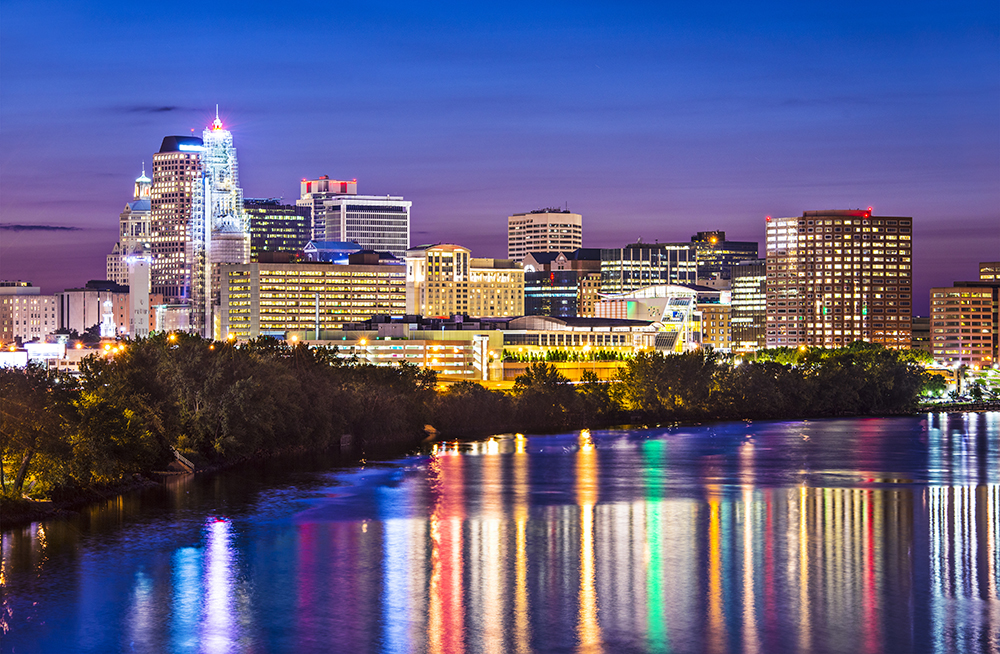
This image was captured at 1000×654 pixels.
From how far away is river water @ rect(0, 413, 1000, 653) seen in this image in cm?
4200

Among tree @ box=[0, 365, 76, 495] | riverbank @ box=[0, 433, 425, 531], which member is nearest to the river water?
riverbank @ box=[0, 433, 425, 531]

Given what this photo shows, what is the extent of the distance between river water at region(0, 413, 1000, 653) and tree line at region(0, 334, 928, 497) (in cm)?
341

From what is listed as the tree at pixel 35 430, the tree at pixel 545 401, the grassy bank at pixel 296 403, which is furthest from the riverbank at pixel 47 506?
the tree at pixel 545 401

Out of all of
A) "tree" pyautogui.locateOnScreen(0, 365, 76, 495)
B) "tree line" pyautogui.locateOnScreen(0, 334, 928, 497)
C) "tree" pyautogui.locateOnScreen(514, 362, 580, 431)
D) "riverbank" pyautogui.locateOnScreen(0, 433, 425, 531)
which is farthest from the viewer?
"tree" pyautogui.locateOnScreen(514, 362, 580, 431)

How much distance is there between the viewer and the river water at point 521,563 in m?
42.0

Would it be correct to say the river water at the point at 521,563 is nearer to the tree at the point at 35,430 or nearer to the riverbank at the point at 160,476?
the riverbank at the point at 160,476

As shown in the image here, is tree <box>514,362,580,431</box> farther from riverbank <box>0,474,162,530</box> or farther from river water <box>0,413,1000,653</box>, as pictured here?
riverbank <box>0,474,162,530</box>

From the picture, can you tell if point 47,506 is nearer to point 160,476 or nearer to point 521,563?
point 160,476

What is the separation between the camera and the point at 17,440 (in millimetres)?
58000

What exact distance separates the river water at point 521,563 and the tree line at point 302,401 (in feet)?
11.2

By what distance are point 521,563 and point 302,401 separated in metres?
41.3

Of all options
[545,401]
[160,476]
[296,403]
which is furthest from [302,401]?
[545,401]

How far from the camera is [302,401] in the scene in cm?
9050

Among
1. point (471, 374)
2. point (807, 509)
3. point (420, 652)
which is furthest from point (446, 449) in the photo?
point (471, 374)
